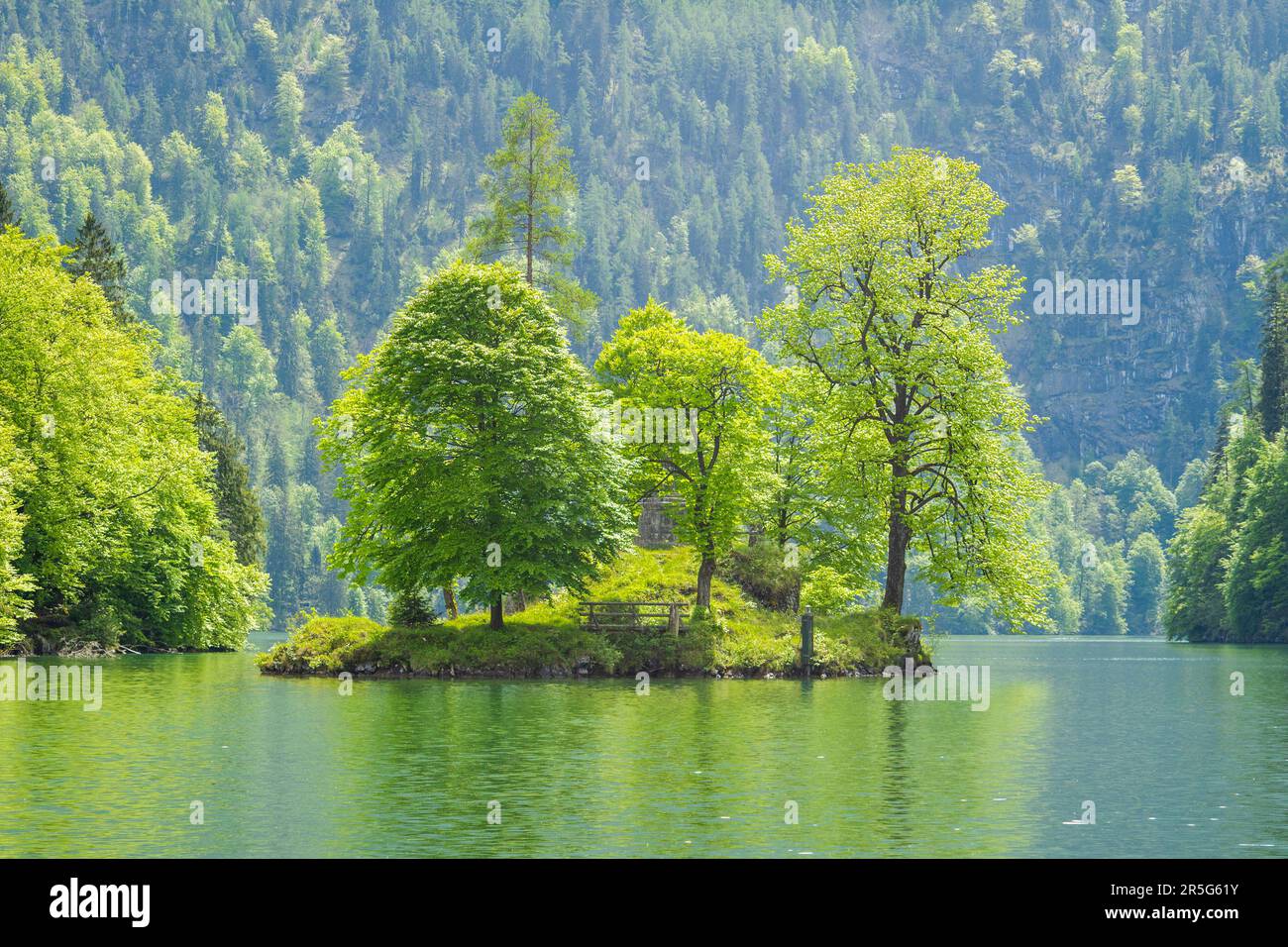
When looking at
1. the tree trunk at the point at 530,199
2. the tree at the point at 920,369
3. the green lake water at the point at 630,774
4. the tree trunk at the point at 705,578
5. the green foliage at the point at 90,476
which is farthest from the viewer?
the tree trunk at the point at 530,199

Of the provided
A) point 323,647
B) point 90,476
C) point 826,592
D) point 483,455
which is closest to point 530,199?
point 483,455

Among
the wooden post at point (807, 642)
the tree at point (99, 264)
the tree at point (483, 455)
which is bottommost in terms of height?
the wooden post at point (807, 642)

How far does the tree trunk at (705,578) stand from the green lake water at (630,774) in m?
12.6

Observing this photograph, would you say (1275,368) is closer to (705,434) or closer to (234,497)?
(705,434)

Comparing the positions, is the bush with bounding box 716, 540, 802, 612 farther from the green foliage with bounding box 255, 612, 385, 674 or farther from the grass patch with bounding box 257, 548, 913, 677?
the green foliage with bounding box 255, 612, 385, 674

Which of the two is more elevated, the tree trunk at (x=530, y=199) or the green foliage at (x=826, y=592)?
the tree trunk at (x=530, y=199)

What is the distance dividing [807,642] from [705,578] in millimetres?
5746

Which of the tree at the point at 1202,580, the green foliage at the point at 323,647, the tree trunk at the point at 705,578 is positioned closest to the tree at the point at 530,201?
the tree trunk at the point at 705,578

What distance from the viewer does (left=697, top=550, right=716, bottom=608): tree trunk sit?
7481 cm

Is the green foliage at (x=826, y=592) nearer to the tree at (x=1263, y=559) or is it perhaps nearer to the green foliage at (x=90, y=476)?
the green foliage at (x=90, y=476)

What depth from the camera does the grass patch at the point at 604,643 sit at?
6938cm

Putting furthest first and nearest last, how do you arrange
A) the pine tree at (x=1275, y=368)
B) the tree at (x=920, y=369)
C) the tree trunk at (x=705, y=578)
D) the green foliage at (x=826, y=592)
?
the pine tree at (x=1275, y=368) → the green foliage at (x=826, y=592) → the tree trunk at (x=705, y=578) → the tree at (x=920, y=369)

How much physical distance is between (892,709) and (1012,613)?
65.1 ft

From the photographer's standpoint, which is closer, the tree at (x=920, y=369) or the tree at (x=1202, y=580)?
the tree at (x=920, y=369)
